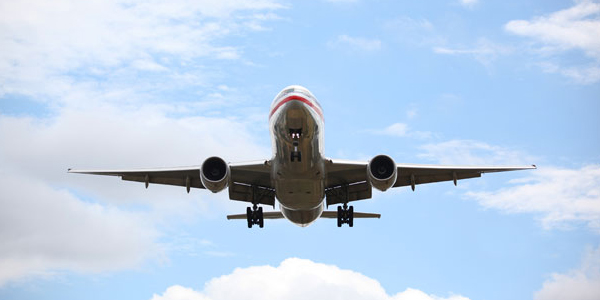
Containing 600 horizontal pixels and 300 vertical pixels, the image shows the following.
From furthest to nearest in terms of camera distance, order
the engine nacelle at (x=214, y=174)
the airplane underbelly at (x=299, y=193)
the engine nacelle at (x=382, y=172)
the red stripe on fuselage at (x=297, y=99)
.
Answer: the airplane underbelly at (x=299, y=193)
the engine nacelle at (x=382, y=172)
the engine nacelle at (x=214, y=174)
the red stripe on fuselage at (x=297, y=99)

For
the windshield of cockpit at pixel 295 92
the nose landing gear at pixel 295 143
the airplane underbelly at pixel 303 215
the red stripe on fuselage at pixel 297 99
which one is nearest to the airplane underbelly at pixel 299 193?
the airplane underbelly at pixel 303 215

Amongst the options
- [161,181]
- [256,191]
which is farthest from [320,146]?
[161,181]

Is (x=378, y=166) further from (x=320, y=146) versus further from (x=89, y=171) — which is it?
(x=89, y=171)

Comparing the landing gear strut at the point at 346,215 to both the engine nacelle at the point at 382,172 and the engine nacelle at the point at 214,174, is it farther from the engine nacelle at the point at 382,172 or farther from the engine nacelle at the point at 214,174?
the engine nacelle at the point at 214,174

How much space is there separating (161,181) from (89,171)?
279cm

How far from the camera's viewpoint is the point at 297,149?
2317 centimetres

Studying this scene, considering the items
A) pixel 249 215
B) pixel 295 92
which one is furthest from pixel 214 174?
pixel 249 215

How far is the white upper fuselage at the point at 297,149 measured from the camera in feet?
73.6

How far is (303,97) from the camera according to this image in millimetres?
22703

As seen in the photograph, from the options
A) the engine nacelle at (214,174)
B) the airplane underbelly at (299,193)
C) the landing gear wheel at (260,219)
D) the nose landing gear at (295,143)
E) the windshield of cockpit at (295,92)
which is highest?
the windshield of cockpit at (295,92)

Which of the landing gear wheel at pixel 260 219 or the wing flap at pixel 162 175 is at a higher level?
the wing flap at pixel 162 175

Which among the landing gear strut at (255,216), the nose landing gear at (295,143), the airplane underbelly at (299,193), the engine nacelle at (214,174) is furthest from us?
the landing gear strut at (255,216)

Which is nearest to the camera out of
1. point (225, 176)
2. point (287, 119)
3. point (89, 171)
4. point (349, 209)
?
point (287, 119)

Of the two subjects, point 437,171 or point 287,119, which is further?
point 437,171
